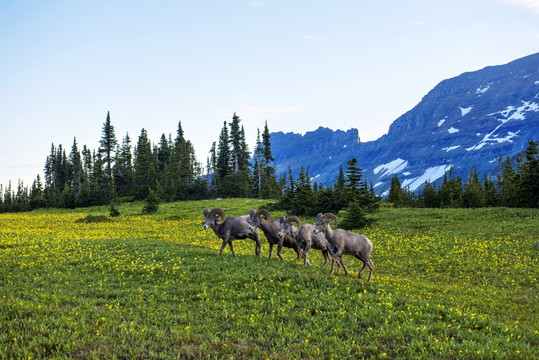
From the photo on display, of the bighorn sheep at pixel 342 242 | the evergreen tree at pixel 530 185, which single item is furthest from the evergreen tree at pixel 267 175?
the bighorn sheep at pixel 342 242

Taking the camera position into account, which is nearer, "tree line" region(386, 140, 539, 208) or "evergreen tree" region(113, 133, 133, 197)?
"tree line" region(386, 140, 539, 208)

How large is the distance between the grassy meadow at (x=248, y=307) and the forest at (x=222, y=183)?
2515cm

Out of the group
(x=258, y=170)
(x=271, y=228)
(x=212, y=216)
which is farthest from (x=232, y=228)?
(x=258, y=170)

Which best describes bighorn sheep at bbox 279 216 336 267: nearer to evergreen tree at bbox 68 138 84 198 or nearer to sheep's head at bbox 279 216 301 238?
sheep's head at bbox 279 216 301 238

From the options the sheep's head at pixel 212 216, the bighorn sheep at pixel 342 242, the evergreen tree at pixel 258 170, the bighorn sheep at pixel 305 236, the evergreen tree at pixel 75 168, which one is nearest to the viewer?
the bighorn sheep at pixel 342 242

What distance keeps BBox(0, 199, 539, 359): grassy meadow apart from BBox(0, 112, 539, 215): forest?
82.5ft

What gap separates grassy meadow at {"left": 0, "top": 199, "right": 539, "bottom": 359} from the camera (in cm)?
774

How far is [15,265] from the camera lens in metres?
15.8

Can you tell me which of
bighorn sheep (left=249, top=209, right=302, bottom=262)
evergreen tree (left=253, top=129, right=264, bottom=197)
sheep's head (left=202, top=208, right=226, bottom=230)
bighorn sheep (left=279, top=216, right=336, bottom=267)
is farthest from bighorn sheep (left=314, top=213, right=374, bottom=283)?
evergreen tree (left=253, top=129, right=264, bottom=197)

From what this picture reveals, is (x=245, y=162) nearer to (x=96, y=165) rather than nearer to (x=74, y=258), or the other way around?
(x=96, y=165)

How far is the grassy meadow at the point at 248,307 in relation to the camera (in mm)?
7738

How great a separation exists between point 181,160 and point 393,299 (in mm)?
87091

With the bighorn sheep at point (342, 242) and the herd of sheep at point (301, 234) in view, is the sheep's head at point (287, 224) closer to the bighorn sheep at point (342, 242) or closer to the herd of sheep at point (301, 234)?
the herd of sheep at point (301, 234)

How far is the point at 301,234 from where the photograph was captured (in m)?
16.5
